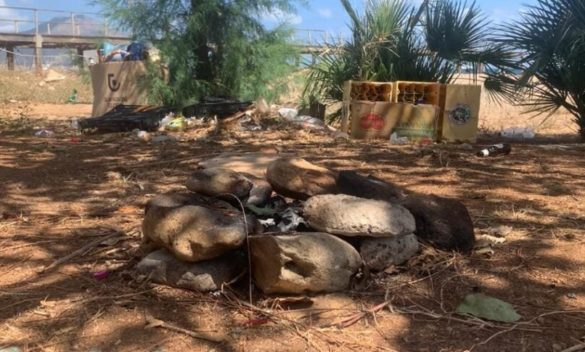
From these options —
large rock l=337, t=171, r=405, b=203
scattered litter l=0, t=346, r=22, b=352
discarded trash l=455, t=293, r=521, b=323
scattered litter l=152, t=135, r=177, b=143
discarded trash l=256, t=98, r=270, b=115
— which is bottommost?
scattered litter l=0, t=346, r=22, b=352

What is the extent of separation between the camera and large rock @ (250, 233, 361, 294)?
8.46 feet

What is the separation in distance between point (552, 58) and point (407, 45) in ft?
8.53

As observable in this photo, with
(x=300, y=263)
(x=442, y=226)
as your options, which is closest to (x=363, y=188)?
(x=442, y=226)

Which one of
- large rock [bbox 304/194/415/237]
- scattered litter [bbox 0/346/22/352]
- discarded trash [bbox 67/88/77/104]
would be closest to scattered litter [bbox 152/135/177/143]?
large rock [bbox 304/194/415/237]

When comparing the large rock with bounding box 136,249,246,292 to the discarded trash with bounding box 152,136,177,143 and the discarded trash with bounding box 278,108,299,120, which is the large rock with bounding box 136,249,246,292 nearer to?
the discarded trash with bounding box 152,136,177,143

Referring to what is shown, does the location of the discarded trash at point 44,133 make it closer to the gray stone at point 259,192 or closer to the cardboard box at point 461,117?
the cardboard box at point 461,117

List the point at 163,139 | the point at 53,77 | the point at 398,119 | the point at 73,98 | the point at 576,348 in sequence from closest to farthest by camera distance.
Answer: the point at 576,348 → the point at 163,139 → the point at 398,119 → the point at 73,98 → the point at 53,77

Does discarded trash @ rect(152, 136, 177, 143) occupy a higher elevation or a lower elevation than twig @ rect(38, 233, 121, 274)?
higher

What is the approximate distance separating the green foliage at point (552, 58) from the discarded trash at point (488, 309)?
6360 millimetres

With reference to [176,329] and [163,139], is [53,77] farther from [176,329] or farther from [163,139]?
[176,329]

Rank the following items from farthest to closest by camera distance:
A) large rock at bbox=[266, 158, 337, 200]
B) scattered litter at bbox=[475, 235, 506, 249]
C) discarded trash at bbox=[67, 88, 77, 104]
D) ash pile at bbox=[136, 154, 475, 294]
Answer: discarded trash at bbox=[67, 88, 77, 104], large rock at bbox=[266, 158, 337, 200], scattered litter at bbox=[475, 235, 506, 249], ash pile at bbox=[136, 154, 475, 294]

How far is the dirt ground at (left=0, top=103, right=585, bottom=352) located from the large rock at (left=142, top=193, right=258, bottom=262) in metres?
0.20

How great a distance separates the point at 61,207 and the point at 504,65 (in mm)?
7358

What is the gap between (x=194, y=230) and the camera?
273cm
